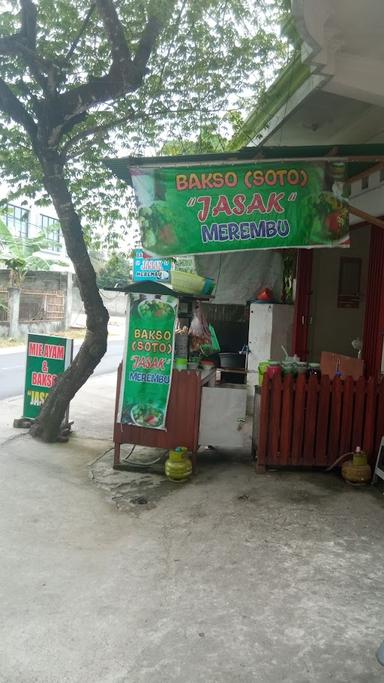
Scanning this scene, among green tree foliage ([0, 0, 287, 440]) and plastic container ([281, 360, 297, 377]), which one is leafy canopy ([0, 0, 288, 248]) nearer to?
green tree foliage ([0, 0, 287, 440])

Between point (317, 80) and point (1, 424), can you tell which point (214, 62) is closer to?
point (317, 80)

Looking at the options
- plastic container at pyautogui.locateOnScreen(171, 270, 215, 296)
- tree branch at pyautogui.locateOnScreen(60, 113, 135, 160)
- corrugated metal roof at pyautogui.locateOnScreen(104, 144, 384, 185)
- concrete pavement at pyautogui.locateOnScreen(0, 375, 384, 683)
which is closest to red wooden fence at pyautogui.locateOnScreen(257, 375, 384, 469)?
concrete pavement at pyautogui.locateOnScreen(0, 375, 384, 683)

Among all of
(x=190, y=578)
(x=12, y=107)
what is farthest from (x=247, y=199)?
(x=12, y=107)

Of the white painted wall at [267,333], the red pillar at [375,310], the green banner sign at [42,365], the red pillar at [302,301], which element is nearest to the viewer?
the red pillar at [375,310]

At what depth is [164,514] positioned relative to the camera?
4.70 metres

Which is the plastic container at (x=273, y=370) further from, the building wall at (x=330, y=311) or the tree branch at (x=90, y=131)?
the tree branch at (x=90, y=131)

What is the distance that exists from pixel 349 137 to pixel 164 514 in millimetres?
5087

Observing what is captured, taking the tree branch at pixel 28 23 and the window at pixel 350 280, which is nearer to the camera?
the tree branch at pixel 28 23

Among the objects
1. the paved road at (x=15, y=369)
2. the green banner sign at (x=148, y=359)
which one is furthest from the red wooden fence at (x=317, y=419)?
the paved road at (x=15, y=369)

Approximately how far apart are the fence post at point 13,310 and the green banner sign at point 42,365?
1691cm

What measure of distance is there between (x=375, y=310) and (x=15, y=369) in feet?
41.1

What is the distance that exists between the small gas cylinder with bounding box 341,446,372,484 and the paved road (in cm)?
831

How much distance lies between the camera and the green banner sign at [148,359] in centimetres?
571

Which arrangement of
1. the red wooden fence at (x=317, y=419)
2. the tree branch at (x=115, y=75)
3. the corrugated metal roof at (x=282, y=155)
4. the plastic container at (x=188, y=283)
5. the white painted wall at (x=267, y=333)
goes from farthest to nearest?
the white painted wall at (x=267, y=333) → the tree branch at (x=115, y=75) → the plastic container at (x=188, y=283) → the red wooden fence at (x=317, y=419) → the corrugated metal roof at (x=282, y=155)
